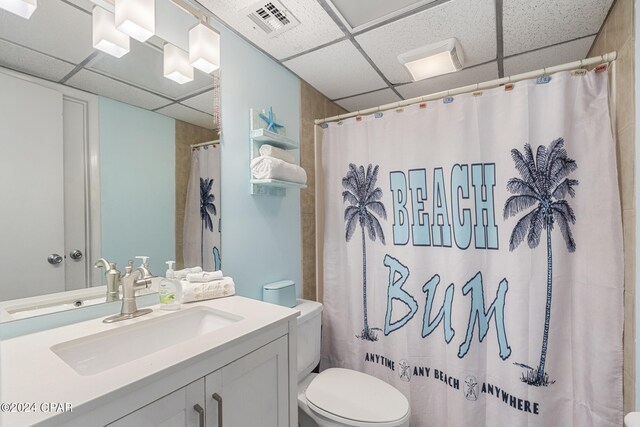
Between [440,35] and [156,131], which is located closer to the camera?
[156,131]

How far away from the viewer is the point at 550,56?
5.29 feet

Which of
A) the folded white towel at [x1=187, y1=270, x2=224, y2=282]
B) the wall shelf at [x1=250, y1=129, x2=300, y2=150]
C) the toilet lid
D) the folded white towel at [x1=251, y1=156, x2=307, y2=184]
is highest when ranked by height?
the wall shelf at [x1=250, y1=129, x2=300, y2=150]

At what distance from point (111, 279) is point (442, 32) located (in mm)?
1751

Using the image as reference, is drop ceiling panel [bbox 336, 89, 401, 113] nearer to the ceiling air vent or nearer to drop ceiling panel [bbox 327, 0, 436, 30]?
drop ceiling panel [bbox 327, 0, 436, 30]

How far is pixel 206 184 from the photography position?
1357 mm

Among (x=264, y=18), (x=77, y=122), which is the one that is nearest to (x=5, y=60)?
(x=77, y=122)

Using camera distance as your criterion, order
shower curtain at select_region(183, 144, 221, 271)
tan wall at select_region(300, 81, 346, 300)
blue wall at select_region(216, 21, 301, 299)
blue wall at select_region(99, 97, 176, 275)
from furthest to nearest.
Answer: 1. tan wall at select_region(300, 81, 346, 300)
2. blue wall at select_region(216, 21, 301, 299)
3. shower curtain at select_region(183, 144, 221, 271)
4. blue wall at select_region(99, 97, 176, 275)

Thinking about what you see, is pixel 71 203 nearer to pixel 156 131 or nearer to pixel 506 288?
pixel 156 131

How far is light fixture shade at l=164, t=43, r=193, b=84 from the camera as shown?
1.24 meters

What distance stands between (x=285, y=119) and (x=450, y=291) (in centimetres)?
136

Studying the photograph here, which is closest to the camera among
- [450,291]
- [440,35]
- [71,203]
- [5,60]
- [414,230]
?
[5,60]

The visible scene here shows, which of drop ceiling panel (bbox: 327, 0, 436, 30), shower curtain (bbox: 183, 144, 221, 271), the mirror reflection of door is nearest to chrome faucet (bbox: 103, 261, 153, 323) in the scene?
the mirror reflection of door

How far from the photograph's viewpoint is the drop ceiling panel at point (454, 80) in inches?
69.7

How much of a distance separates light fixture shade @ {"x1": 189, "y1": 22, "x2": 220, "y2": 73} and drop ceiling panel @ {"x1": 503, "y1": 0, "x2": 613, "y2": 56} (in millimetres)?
1242
